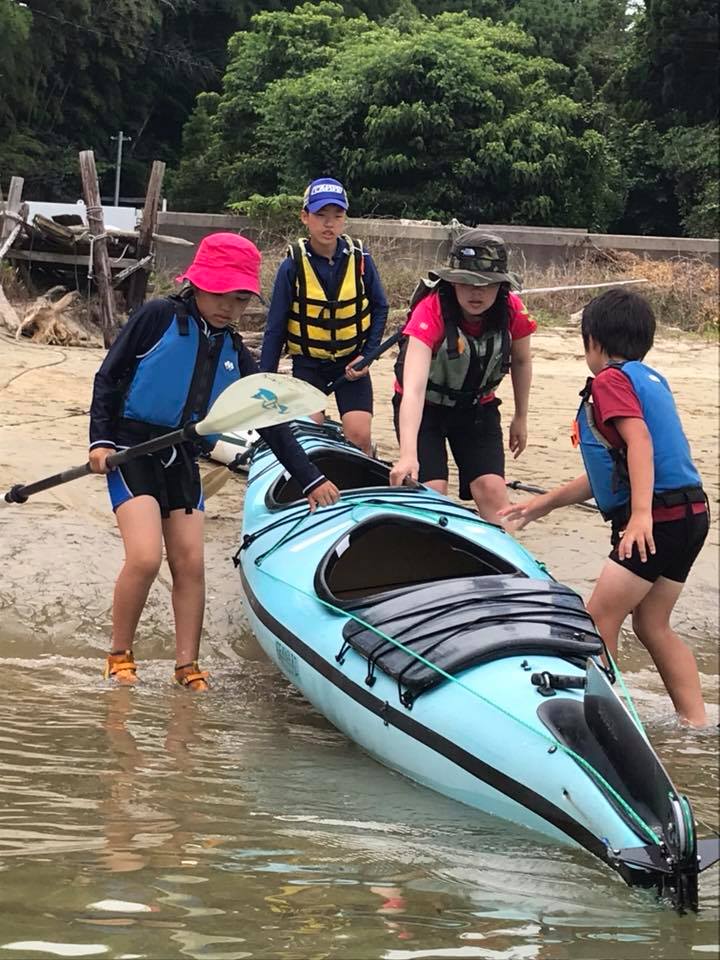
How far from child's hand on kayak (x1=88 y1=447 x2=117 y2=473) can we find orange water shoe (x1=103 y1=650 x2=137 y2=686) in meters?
0.65

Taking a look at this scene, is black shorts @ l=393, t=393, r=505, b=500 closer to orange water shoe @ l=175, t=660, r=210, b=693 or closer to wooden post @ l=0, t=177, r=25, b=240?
orange water shoe @ l=175, t=660, r=210, b=693

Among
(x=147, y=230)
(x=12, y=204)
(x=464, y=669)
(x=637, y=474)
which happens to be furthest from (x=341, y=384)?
(x=12, y=204)

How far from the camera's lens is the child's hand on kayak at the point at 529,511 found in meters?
3.75

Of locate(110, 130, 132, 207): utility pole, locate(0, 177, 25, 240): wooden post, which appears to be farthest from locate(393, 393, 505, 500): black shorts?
locate(110, 130, 132, 207): utility pole

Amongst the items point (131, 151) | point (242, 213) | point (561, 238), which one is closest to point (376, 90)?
point (242, 213)

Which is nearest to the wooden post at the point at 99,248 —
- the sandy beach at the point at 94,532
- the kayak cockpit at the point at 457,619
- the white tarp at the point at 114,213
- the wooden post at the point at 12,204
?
the wooden post at the point at 12,204

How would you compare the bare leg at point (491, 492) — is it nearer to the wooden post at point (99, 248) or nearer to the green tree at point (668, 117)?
the wooden post at point (99, 248)

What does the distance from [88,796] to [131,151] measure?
22.9 meters

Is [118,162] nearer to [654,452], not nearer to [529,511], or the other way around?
[529,511]

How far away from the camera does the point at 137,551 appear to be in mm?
3703

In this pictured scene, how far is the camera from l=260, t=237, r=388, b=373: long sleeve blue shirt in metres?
4.93

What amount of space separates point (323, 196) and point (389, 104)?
519 inches

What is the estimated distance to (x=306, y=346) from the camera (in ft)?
16.6

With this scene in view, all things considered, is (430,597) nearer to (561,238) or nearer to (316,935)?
(316,935)
